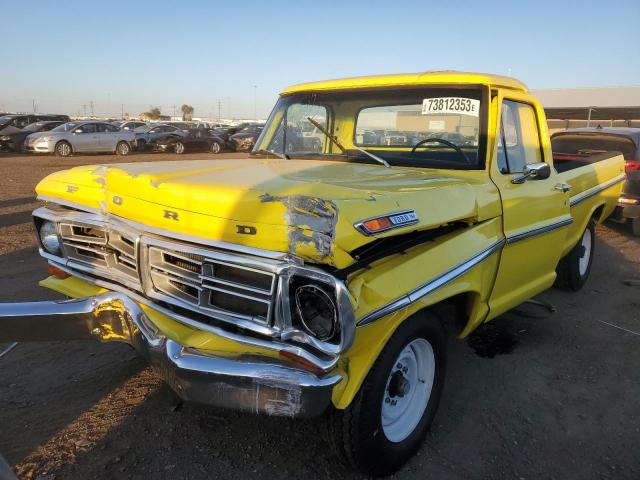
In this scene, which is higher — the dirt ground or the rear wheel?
the rear wheel

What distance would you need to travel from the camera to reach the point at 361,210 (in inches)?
84.5

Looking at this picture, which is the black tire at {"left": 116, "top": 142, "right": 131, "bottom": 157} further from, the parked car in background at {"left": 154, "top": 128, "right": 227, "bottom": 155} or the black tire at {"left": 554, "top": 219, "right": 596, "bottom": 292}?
the black tire at {"left": 554, "top": 219, "right": 596, "bottom": 292}

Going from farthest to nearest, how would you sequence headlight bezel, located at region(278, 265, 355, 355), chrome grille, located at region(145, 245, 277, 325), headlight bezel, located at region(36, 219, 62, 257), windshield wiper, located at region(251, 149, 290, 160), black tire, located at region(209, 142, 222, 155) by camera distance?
black tire, located at region(209, 142, 222, 155), windshield wiper, located at region(251, 149, 290, 160), headlight bezel, located at region(36, 219, 62, 257), chrome grille, located at region(145, 245, 277, 325), headlight bezel, located at region(278, 265, 355, 355)

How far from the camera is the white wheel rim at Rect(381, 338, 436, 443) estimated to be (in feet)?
8.58

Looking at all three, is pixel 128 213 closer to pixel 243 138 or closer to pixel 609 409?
pixel 609 409

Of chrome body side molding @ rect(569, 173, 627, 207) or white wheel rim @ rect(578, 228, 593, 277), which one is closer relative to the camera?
chrome body side molding @ rect(569, 173, 627, 207)

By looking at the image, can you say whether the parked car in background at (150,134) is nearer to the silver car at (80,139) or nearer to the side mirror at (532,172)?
the silver car at (80,139)

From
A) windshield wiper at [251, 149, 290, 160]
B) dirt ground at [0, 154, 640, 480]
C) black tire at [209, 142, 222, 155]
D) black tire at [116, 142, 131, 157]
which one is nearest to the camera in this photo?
dirt ground at [0, 154, 640, 480]

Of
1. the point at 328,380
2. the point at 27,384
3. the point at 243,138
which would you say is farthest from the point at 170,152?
the point at 328,380

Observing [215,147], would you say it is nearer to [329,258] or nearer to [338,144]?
[338,144]

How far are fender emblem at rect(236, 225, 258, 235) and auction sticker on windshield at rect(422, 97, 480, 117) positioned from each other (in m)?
1.94

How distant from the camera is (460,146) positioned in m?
3.45

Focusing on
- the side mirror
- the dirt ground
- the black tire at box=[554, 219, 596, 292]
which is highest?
the side mirror

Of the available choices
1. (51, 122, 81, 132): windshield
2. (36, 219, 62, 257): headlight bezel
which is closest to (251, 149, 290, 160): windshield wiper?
(36, 219, 62, 257): headlight bezel
